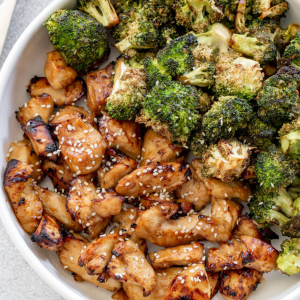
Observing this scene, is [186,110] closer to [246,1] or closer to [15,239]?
[246,1]

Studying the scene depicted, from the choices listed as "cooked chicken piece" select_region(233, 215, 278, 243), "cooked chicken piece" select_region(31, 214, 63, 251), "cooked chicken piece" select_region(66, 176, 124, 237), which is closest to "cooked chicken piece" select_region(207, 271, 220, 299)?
"cooked chicken piece" select_region(233, 215, 278, 243)

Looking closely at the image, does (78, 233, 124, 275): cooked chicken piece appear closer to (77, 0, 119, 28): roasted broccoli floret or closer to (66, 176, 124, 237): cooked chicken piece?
(66, 176, 124, 237): cooked chicken piece

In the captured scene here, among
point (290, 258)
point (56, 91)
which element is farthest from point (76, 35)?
point (290, 258)

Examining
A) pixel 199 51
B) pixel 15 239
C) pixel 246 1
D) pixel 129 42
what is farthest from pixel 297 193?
pixel 15 239

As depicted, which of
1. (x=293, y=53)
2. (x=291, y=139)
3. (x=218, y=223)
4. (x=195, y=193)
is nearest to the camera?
(x=291, y=139)

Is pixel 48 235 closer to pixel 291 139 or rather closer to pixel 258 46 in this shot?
pixel 291 139
